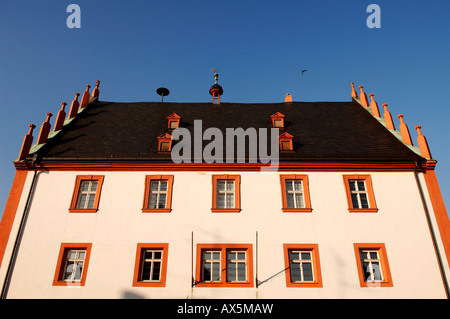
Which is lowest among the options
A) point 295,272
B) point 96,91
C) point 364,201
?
point 295,272

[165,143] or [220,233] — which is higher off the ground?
[165,143]

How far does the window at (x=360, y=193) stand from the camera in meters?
14.7

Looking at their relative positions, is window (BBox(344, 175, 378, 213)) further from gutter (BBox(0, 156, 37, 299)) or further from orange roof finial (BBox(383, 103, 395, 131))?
gutter (BBox(0, 156, 37, 299))

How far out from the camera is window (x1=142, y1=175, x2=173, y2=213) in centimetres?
1477

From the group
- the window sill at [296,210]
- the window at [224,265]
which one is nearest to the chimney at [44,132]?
the window at [224,265]

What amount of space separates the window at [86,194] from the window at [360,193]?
1079 cm

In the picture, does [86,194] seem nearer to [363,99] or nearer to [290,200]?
[290,200]

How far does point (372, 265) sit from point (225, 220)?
6.00 meters

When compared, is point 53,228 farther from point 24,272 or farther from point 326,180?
point 326,180

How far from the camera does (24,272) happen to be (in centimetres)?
1350

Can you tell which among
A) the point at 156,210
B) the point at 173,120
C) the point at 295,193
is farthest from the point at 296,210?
the point at 173,120

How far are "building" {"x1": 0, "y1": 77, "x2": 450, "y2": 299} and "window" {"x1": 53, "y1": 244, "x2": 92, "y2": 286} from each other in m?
0.04

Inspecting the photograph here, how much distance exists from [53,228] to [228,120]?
10.9 meters

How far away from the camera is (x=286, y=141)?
1706 cm
